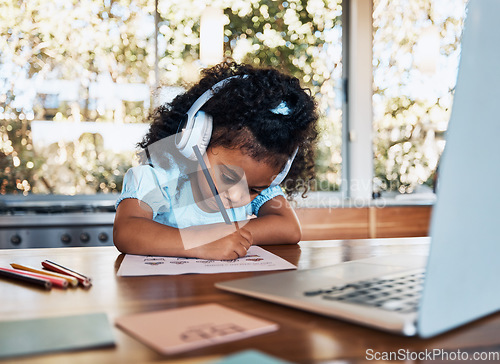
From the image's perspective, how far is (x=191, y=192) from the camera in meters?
1.34

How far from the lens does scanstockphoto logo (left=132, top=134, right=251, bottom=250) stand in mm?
1010

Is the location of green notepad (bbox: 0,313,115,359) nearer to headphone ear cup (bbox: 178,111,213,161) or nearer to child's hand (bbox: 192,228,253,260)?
child's hand (bbox: 192,228,253,260)

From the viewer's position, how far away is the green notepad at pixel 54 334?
1.22 feet

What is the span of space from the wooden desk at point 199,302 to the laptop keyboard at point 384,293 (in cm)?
3

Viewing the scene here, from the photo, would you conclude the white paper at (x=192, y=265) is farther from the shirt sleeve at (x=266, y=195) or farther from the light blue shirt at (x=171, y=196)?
the shirt sleeve at (x=266, y=195)

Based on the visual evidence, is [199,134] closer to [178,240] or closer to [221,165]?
[221,165]

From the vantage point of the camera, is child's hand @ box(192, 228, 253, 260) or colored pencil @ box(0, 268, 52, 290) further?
child's hand @ box(192, 228, 253, 260)

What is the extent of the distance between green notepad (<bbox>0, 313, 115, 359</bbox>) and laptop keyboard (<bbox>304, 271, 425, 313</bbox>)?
8.5 inches

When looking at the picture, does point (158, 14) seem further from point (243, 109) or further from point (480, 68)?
point (480, 68)

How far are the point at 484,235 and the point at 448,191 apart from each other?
74mm

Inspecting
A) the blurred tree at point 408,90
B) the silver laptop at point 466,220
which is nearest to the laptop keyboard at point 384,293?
the silver laptop at point 466,220

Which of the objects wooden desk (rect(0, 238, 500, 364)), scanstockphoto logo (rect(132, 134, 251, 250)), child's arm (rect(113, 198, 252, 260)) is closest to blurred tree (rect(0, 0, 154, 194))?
scanstockphoto logo (rect(132, 134, 251, 250))

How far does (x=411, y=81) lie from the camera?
9.16 ft

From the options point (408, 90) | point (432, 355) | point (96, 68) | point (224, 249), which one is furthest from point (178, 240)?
point (408, 90)
